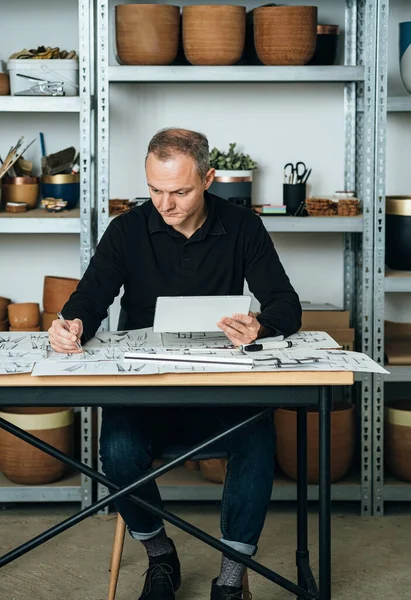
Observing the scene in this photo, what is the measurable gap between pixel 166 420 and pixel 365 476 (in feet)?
3.95

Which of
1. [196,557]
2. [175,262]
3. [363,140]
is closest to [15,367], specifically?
[175,262]

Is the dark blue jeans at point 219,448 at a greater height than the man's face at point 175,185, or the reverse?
the man's face at point 175,185

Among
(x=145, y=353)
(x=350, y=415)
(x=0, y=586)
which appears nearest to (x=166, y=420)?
(x=145, y=353)

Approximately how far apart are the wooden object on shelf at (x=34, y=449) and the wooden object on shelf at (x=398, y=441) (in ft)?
3.90

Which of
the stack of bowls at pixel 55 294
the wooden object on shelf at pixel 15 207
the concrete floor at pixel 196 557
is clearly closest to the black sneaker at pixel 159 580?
the concrete floor at pixel 196 557

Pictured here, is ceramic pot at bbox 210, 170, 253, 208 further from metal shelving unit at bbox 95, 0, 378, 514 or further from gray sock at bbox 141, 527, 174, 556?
gray sock at bbox 141, 527, 174, 556

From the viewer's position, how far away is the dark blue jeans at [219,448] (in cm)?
239

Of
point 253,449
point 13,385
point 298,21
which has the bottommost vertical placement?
point 253,449

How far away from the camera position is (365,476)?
11.3ft

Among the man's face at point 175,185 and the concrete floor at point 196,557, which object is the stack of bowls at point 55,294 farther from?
the man's face at point 175,185

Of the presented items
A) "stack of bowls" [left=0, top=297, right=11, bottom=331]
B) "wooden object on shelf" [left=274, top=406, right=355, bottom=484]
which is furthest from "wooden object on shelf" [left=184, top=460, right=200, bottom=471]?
"stack of bowls" [left=0, top=297, right=11, bottom=331]

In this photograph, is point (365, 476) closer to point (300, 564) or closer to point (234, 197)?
point (300, 564)

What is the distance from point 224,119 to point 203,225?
1189 millimetres

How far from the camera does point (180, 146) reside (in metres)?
2.48
